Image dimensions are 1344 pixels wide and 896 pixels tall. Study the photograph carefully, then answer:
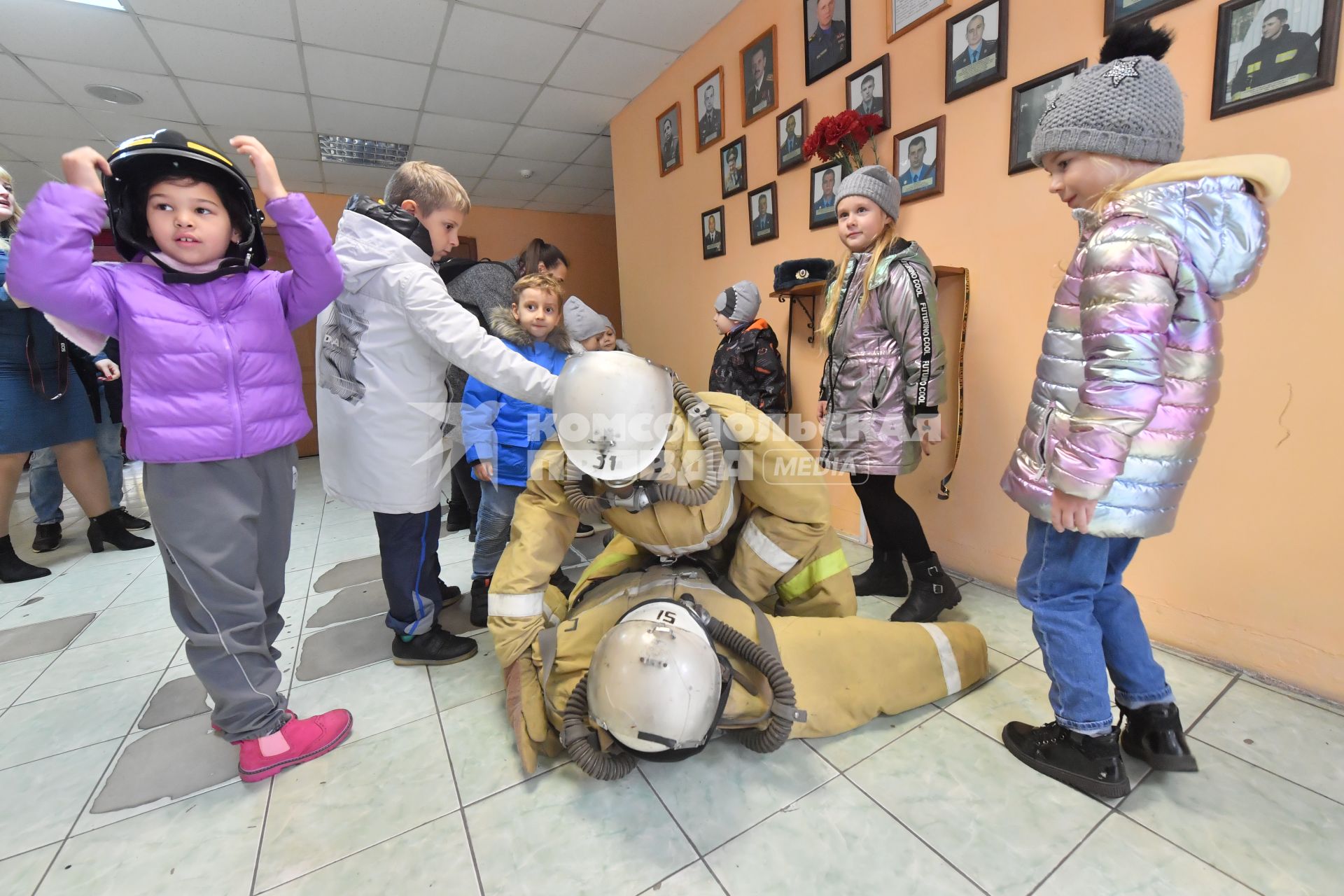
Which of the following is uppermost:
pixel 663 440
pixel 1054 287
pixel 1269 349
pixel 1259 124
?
pixel 1259 124

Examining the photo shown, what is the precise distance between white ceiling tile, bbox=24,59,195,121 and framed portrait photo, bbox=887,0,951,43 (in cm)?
373

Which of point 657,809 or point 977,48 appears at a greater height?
point 977,48

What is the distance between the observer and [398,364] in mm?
1315

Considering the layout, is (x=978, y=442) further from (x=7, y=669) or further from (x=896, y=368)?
(x=7, y=669)

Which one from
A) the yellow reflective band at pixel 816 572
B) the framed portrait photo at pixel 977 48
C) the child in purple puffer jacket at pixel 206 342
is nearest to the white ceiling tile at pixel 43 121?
the child in purple puffer jacket at pixel 206 342

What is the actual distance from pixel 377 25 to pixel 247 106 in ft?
4.73

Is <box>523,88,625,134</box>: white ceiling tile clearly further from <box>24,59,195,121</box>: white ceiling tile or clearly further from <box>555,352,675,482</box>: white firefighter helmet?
<box>555,352,675,482</box>: white firefighter helmet

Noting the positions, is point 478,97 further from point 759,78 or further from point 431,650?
point 431,650

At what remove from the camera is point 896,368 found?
1609 mm

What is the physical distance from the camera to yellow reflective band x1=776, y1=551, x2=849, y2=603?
133cm

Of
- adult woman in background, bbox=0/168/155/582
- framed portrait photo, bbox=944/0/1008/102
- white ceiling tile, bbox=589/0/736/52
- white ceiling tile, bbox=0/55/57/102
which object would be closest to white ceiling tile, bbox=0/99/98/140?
white ceiling tile, bbox=0/55/57/102

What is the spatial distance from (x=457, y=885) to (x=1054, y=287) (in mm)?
2008

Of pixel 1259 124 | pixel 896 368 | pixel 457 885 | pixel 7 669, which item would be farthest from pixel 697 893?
pixel 7 669

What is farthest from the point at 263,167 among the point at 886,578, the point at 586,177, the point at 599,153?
the point at 586,177
